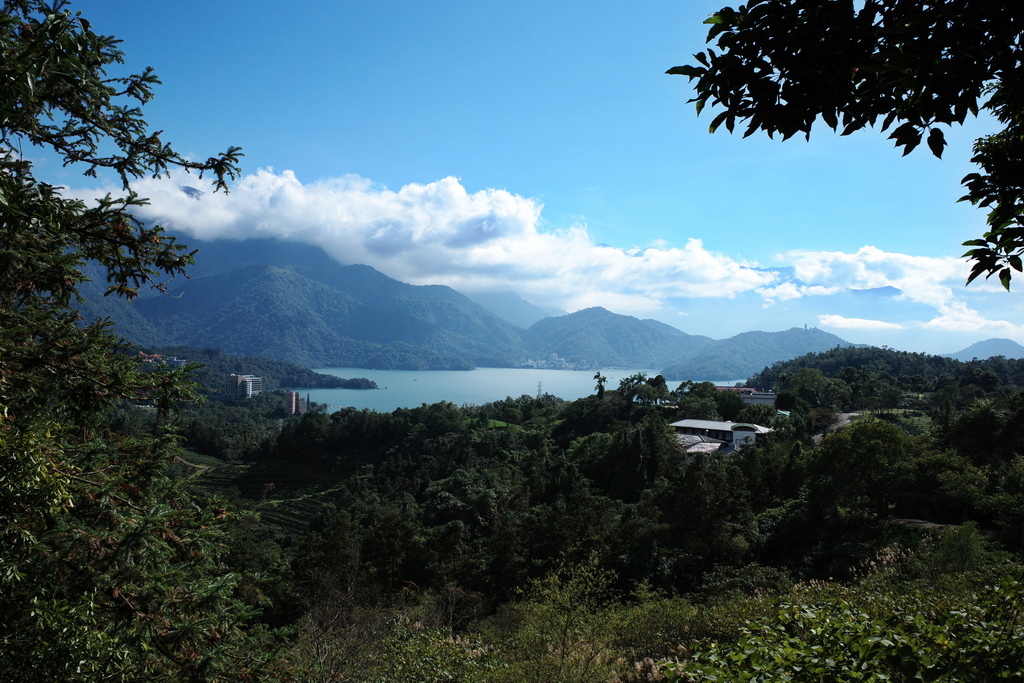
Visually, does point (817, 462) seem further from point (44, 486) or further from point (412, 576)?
point (44, 486)

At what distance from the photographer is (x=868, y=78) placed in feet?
5.68

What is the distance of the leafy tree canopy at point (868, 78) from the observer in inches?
61.7

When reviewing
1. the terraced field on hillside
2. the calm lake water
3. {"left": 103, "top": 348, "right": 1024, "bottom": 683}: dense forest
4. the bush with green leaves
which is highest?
the bush with green leaves

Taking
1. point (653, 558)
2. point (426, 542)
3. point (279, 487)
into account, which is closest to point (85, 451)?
point (653, 558)

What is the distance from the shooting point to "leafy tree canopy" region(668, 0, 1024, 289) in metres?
1.57

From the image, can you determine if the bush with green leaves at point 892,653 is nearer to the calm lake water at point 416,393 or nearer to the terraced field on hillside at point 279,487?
the terraced field on hillside at point 279,487

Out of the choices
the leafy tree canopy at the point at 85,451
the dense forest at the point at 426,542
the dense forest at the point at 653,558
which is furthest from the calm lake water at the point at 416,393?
the leafy tree canopy at the point at 85,451

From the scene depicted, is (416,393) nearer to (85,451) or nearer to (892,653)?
(85,451)

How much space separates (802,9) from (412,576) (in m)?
19.8

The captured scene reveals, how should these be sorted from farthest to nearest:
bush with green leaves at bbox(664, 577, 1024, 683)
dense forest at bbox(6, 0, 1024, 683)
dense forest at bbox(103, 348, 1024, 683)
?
dense forest at bbox(103, 348, 1024, 683), dense forest at bbox(6, 0, 1024, 683), bush with green leaves at bbox(664, 577, 1024, 683)

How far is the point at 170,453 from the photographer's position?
4152mm

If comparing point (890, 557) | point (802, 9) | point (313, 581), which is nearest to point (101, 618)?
point (802, 9)

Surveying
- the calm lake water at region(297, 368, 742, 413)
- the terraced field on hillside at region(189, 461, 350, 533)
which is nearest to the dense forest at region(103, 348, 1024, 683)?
the terraced field on hillside at region(189, 461, 350, 533)

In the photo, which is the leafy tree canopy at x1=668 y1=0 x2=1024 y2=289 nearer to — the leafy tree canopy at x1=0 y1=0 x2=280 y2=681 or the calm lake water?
the leafy tree canopy at x1=0 y1=0 x2=280 y2=681
